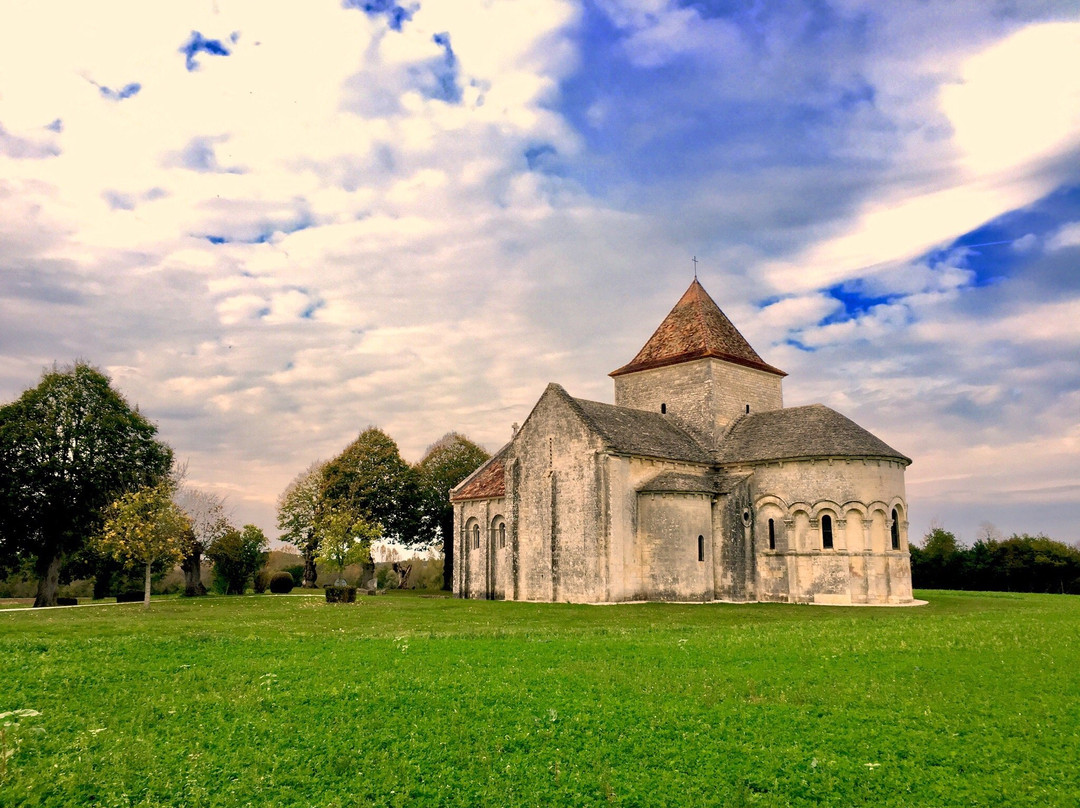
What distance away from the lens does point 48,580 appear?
37.4m

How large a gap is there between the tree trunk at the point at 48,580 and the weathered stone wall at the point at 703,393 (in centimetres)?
3243

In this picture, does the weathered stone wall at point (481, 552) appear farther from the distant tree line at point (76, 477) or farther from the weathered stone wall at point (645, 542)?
the distant tree line at point (76, 477)

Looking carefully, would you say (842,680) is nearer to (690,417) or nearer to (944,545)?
(690,417)

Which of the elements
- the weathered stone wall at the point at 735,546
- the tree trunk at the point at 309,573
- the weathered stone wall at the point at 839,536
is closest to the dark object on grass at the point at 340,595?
the weathered stone wall at the point at 735,546

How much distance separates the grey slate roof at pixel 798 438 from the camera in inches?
1351

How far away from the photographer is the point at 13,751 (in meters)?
9.79

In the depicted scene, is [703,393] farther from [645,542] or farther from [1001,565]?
[1001,565]

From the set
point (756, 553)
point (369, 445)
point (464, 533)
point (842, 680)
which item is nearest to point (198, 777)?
point (842, 680)

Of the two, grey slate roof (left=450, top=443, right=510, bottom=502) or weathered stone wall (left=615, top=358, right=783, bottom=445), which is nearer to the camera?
weathered stone wall (left=615, top=358, right=783, bottom=445)

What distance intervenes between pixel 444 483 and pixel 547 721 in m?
50.1

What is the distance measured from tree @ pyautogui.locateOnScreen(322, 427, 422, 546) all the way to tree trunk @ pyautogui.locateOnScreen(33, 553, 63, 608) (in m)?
20.7

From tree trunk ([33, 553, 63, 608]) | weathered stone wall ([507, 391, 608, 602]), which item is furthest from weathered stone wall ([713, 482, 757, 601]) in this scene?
tree trunk ([33, 553, 63, 608])

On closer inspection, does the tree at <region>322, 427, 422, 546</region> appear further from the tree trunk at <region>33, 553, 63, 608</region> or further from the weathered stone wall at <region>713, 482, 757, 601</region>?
the weathered stone wall at <region>713, 482, 757, 601</region>

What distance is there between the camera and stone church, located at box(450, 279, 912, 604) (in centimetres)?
3381
